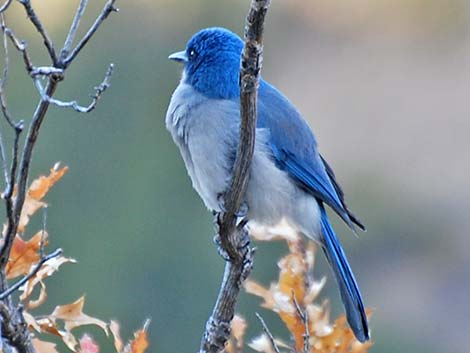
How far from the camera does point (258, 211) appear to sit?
15.3 ft

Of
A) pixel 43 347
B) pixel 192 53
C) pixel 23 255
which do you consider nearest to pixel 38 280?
pixel 23 255

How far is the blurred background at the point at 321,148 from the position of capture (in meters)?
9.37

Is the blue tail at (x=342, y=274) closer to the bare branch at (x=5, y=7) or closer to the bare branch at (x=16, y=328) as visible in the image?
the bare branch at (x=16, y=328)

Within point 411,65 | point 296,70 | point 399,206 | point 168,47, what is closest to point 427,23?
point 411,65

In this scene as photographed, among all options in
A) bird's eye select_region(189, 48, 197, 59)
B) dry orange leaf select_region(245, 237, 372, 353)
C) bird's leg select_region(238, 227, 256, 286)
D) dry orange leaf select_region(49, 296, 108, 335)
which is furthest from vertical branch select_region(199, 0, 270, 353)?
bird's eye select_region(189, 48, 197, 59)

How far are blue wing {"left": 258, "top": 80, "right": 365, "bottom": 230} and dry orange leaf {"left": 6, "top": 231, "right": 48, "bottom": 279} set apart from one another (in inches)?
65.5

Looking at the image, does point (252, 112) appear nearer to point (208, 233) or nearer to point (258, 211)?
point (258, 211)

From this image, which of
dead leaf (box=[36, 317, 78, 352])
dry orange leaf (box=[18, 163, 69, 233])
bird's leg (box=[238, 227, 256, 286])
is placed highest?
dry orange leaf (box=[18, 163, 69, 233])

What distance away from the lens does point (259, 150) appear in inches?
186

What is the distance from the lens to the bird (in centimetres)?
459

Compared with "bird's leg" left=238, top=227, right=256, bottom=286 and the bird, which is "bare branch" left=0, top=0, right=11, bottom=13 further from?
the bird

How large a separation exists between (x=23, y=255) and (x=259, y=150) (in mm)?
1594

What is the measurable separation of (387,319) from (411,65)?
26.0 feet

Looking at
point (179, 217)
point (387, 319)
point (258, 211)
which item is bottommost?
point (387, 319)
